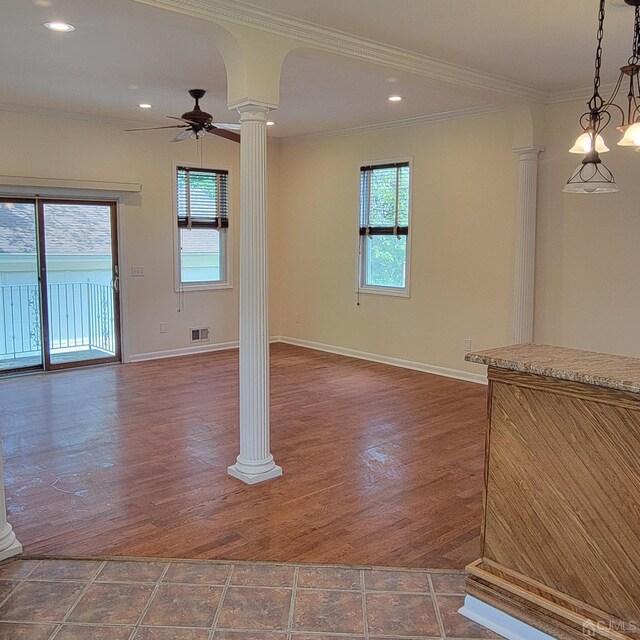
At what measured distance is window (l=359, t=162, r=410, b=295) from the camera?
707 cm

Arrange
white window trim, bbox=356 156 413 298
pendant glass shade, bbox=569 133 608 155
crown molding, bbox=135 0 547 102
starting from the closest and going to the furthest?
1. pendant glass shade, bbox=569 133 608 155
2. crown molding, bbox=135 0 547 102
3. white window trim, bbox=356 156 413 298

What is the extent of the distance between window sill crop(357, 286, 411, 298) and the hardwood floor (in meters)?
1.08

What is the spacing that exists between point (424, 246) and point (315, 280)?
187 cm

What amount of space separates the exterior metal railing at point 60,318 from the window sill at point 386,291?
305 centimetres

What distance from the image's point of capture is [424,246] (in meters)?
6.86

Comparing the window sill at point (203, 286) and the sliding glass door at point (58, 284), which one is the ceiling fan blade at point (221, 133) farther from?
the window sill at point (203, 286)

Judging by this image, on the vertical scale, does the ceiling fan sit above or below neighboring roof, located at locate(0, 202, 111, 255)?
above

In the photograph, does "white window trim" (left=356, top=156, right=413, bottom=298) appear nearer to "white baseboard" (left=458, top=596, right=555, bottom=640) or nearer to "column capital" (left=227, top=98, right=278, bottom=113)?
"column capital" (left=227, top=98, right=278, bottom=113)

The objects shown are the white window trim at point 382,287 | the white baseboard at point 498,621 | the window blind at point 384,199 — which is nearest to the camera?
the white baseboard at point 498,621

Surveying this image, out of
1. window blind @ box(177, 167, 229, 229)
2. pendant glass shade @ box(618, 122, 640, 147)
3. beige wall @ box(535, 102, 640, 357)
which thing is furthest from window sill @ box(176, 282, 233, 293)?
pendant glass shade @ box(618, 122, 640, 147)

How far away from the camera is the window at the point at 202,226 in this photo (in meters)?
7.73

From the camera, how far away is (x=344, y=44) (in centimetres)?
407

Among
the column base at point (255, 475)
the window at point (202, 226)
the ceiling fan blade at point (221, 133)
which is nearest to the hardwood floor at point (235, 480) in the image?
the column base at point (255, 475)

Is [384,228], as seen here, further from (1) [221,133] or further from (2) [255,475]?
(2) [255,475]
